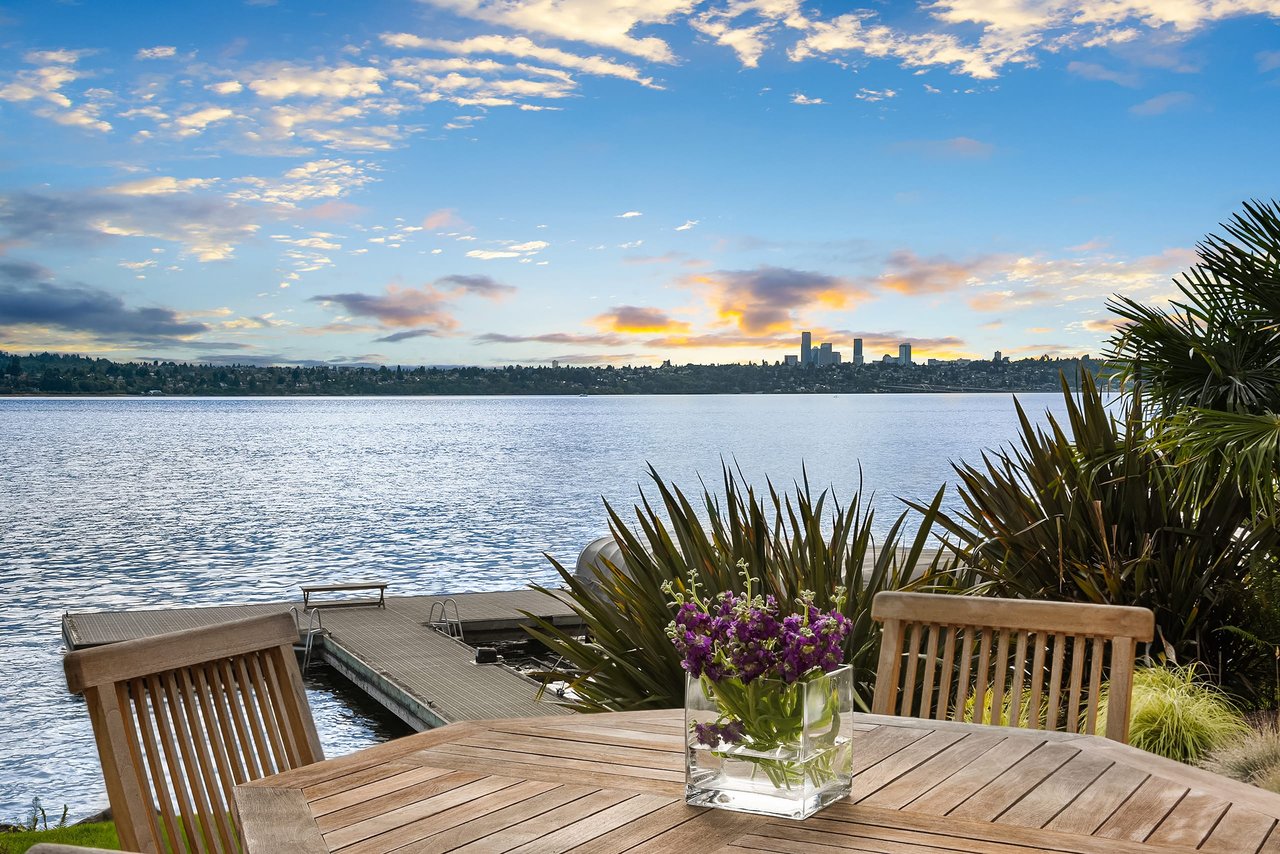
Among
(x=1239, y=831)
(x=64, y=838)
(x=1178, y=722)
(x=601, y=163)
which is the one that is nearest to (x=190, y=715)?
(x=1239, y=831)

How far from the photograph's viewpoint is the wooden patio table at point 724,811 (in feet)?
6.01

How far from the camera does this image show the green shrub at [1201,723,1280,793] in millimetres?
4035

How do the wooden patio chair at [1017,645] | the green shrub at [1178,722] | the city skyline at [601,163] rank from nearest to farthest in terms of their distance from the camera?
the wooden patio chair at [1017,645] < the green shrub at [1178,722] < the city skyline at [601,163]

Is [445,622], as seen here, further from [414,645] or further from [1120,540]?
[1120,540]

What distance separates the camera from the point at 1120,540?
575cm

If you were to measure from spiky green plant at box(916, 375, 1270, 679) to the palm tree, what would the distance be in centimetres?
18

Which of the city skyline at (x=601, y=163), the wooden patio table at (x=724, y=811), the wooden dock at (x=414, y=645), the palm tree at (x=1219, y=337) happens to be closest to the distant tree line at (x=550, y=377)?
the city skyline at (x=601, y=163)

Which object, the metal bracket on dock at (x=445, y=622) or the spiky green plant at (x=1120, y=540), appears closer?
the spiky green plant at (x=1120, y=540)

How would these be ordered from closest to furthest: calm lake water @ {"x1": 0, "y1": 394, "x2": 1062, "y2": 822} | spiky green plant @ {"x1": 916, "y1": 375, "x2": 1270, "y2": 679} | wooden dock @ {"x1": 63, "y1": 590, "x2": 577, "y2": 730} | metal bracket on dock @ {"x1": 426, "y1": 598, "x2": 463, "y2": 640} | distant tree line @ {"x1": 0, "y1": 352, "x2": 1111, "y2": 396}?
spiky green plant @ {"x1": 916, "y1": 375, "x2": 1270, "y2": 679}
wooden dock @ {"x1": 63, "y1": 590, "x2": 577, "y2": 730}
calm lake water @ {"x1": 0, "y1": 394, "x2": 1062, "y2": 822}
metal bracket on dock @ {"x1": 426, "y1": 598, "x2": 463, "y2": 640}
distant tree line @ {"x1": 0, "y1": 352, "x2": 1111, "y2": 396}

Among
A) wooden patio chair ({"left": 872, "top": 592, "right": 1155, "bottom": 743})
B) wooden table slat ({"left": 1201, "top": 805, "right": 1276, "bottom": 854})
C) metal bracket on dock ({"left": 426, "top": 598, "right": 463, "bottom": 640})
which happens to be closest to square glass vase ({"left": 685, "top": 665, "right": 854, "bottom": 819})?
wooden table slat ({"left": 1201, "top": 805, "right": 1276, "bottom": 854})

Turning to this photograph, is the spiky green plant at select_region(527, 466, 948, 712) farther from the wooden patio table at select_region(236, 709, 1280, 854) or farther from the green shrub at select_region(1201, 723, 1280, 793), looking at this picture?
the wooden patio table at select_region(236, 709, 1280, 854)

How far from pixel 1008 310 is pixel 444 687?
56.8 metres

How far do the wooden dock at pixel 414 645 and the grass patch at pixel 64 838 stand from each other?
438 centimetres

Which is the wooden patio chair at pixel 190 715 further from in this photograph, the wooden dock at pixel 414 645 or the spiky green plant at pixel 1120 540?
the wooden dock at pixel 414 645
